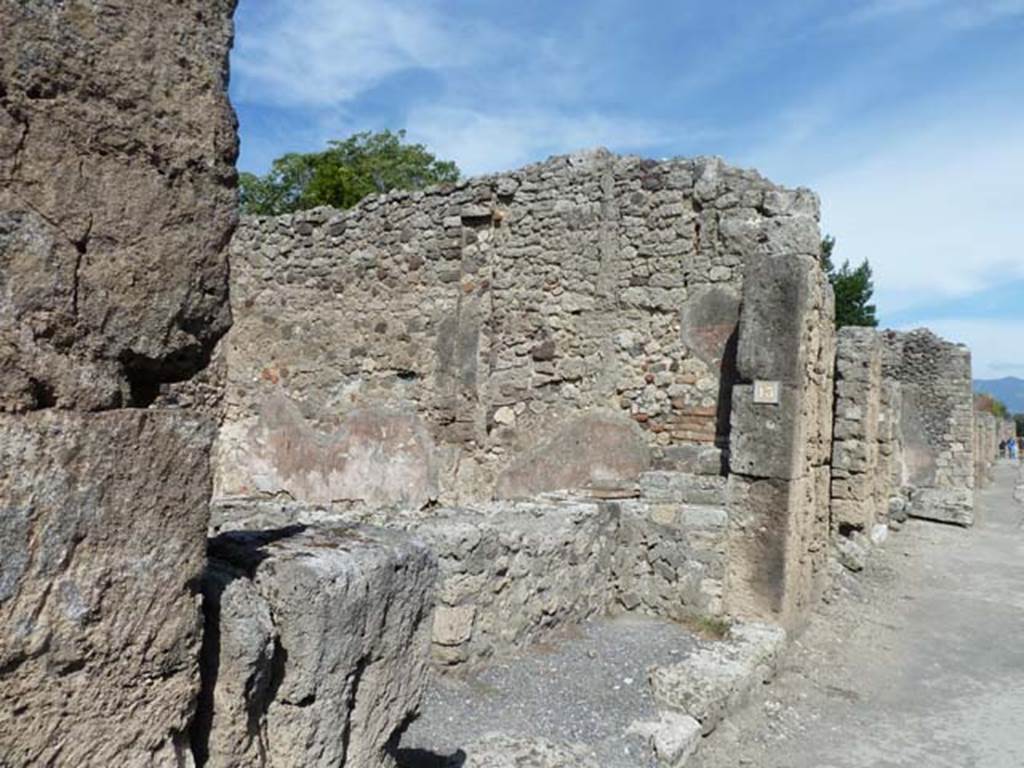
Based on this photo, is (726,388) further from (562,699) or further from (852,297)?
(852,297)

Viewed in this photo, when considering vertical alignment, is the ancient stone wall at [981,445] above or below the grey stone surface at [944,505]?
above

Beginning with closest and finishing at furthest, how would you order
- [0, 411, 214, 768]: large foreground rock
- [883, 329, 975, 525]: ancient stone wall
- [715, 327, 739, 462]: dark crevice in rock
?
1. [0, 411, 214, 768]: large foreground rock
2. [715, 327, 739, 462]: dark crevice in rock
3. [883, 329, 975, 525]: ancient stone wall

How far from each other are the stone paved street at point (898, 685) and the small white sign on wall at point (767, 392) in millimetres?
1738

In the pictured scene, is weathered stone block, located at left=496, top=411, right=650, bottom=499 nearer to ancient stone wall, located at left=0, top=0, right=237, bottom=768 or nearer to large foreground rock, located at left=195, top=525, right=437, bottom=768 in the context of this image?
large foreground rock, located at left=195, top=525, right=437, bottom=768

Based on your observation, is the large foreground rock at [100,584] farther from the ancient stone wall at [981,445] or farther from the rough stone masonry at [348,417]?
the ancient stone wall at [981,445]

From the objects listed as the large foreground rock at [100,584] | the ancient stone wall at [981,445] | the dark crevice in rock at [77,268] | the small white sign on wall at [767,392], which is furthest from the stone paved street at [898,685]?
the ancient stone wall at [981,445]

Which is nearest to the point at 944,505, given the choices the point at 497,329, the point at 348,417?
the point at 497,329

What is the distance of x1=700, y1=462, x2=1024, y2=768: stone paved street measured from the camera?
4449 millimetres

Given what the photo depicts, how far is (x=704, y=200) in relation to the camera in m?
6.32

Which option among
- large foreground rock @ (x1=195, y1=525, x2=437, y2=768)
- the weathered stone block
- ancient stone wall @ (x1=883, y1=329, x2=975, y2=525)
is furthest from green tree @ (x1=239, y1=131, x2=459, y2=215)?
large foreground rock @ (x1=195, y1=525, x2=437, y2=768)

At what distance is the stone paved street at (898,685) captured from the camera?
14.6 ft

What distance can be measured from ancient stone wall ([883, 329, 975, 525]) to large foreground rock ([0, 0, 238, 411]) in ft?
53.7

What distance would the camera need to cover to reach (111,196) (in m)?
1.46

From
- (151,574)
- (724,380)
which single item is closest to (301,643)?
(151,574)
